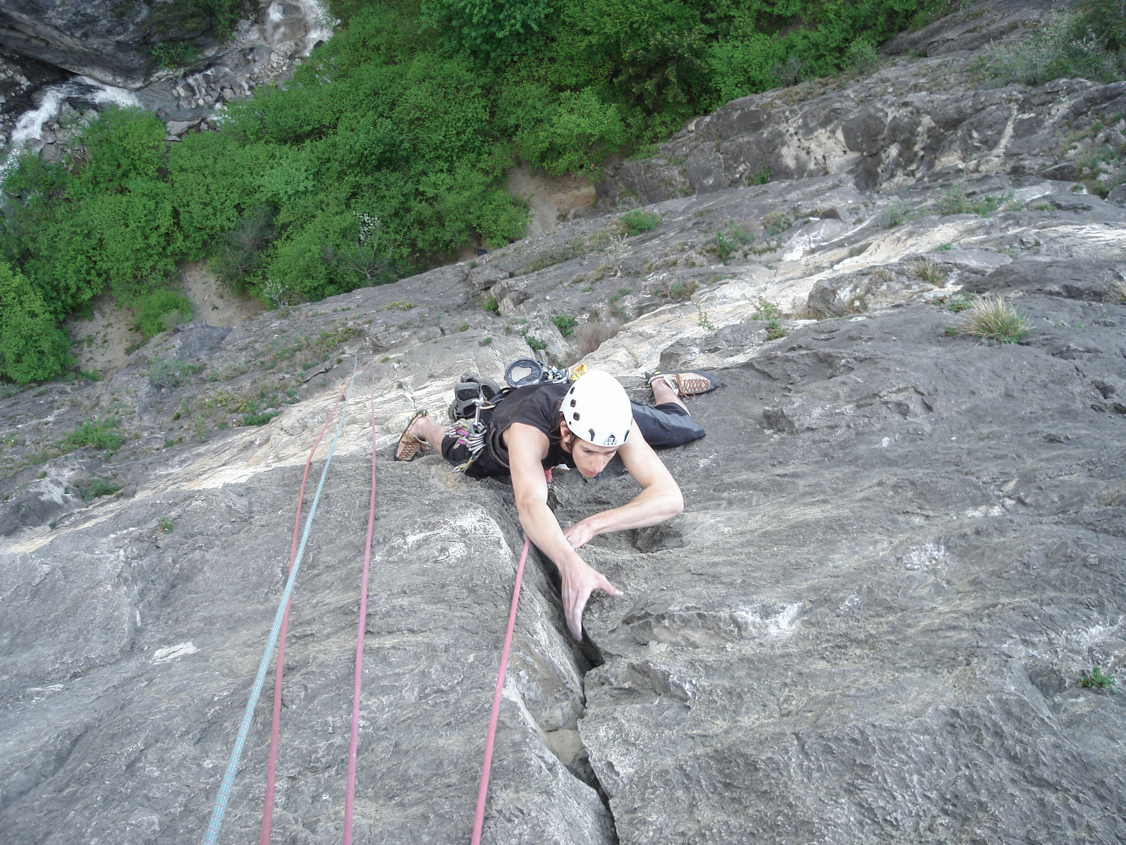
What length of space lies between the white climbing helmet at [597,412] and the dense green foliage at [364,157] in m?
15.4

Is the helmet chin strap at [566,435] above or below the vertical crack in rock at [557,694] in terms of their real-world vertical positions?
above

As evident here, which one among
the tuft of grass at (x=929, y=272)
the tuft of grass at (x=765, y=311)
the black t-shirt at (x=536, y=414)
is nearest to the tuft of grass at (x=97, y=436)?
the black t-shirt at (x=536, y=414)

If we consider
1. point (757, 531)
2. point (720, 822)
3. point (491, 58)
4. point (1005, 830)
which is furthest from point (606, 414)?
point (491, 58)

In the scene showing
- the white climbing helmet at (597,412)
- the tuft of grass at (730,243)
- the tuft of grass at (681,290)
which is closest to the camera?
the white climbing helmet at (597,412)

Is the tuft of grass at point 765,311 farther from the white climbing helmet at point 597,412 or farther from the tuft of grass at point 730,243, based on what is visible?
the white climbing helmet at point 597,412

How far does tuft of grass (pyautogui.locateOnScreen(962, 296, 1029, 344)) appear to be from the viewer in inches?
161

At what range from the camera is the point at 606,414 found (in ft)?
9.64

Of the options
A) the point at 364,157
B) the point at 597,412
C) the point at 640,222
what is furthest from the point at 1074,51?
the point at 364,157

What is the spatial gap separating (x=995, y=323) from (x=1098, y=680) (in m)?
2.88

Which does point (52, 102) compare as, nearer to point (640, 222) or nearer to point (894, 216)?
point (640, 222)

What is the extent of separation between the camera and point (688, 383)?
4359 mm

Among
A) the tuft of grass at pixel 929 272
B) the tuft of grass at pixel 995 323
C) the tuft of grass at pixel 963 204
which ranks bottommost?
the tuft of grass at pixel 963 204

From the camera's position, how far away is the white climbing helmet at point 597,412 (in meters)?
2.93

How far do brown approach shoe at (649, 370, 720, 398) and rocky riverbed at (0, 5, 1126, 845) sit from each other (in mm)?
84
